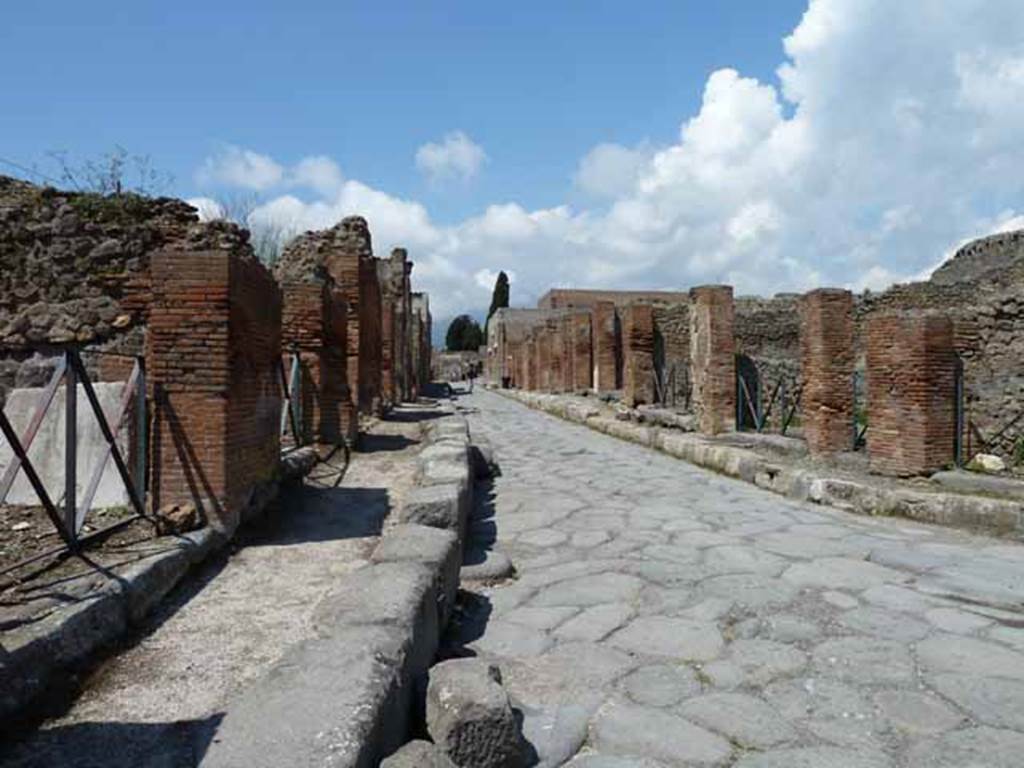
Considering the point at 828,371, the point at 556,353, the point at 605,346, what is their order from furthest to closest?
the point at 556,353, the point at 605,346, the point at 828,371

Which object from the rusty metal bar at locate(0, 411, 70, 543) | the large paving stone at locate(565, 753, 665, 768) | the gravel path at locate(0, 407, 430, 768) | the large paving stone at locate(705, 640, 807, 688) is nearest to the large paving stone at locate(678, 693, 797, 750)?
the large paving stone at locate(705, 640, 807, 688)

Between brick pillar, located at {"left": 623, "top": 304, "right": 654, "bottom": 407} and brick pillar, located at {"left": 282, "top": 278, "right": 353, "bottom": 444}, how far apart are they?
7376 millimetres

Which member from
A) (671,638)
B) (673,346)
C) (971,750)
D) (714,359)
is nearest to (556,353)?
(673,346)

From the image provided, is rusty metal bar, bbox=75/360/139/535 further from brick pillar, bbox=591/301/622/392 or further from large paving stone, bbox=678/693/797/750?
brick pillar, bbox=591/301/622/392

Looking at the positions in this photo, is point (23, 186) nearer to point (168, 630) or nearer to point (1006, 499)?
point (168, 630)

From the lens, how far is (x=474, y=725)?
7.45 ft

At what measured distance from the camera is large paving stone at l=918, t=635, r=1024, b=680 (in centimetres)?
305

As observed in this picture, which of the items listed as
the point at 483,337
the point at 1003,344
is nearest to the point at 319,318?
the point at 1003,344

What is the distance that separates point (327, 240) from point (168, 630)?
11.0 metres

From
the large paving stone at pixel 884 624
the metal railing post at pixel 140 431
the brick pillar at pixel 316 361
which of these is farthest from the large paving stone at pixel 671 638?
the brick pillar at pixel 316 361

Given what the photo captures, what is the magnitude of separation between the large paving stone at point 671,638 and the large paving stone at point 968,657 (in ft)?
2.91

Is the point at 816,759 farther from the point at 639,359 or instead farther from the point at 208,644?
the point at 639,359

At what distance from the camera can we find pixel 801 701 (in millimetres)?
2809

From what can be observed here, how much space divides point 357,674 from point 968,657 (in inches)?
105
